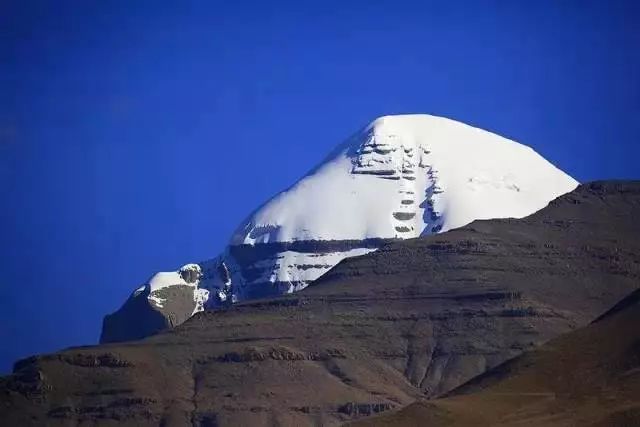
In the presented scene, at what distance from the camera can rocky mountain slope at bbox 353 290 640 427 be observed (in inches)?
5640

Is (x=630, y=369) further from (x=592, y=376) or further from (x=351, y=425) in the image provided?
(x=351, y=425)

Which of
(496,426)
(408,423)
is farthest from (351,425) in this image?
(496,426)

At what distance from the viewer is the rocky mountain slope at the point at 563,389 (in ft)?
470

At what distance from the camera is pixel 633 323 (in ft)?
518

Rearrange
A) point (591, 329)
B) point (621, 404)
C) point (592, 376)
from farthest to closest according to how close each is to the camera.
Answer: point (591, 329) → point (592, 376) → point (621, 404)

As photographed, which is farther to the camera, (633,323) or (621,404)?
(633,323)

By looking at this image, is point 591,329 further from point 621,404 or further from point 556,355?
point 621,404

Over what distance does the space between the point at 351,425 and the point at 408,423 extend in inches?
270

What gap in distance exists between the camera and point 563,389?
496 feet

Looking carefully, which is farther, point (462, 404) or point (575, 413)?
point (462, 404)

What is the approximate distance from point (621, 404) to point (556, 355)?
18609 mm

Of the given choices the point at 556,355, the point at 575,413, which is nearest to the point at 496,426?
the point at 575,413

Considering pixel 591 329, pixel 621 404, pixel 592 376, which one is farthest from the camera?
pixel 591 329

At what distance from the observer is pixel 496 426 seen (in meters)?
145
